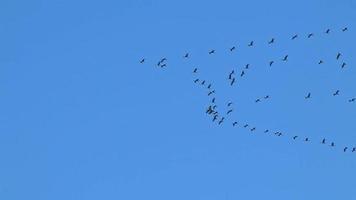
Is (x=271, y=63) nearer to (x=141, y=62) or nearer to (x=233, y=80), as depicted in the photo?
(x=233, y=80)

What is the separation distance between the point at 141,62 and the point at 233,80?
17.9ft

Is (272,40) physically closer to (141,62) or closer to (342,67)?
(342,67)

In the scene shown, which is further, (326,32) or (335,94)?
(335,94)

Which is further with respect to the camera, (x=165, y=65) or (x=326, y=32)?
(x=165, y=65)

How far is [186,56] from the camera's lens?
48906 millimetres

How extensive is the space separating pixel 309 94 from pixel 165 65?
8433mm

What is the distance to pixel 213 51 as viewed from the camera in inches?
1847

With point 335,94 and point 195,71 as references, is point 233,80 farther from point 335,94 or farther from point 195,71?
point 335,94

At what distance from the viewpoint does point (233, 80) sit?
4928cm

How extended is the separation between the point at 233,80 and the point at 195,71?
86.6 inches

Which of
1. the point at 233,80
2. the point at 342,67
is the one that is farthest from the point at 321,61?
the point at 233,80

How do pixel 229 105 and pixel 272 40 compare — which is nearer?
pixel 272 40

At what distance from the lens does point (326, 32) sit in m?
47.1

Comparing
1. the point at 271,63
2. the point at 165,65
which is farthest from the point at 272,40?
the point at 165,65
